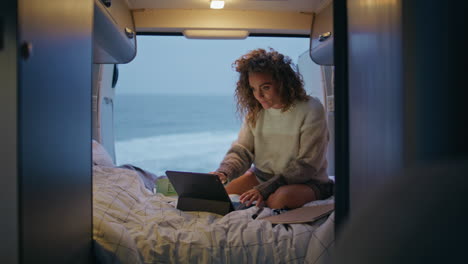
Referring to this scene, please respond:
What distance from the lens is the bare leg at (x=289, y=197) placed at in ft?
7.87

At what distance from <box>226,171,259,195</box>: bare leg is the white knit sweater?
0.30ft

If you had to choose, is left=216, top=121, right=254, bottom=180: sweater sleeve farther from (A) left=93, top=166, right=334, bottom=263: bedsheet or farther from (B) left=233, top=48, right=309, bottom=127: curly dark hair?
(A) left=93, top=166, right=334, bottom=263: bedsheet

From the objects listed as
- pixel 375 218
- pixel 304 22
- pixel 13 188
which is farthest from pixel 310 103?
pixel 375 218

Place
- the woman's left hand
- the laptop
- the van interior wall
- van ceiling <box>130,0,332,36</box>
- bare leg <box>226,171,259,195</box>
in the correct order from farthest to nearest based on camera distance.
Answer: the van interior wall → van ceiling <box>130,0,332,36</box> → bare leg <box>226,171,259,195</box> → the woman's left hand → the laptop

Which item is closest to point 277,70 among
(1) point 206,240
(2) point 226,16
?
(2) point 226,16

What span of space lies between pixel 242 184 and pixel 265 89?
0.71 metres

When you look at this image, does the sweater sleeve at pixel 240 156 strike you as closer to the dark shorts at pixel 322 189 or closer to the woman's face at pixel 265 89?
the woman's face at pixel 265 89

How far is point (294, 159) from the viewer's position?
105 inches

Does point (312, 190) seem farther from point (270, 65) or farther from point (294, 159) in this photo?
point (270, 65)

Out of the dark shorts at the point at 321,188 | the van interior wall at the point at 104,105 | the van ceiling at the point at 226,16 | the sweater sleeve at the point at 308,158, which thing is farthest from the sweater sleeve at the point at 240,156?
the van interior wall at the point at 104,105

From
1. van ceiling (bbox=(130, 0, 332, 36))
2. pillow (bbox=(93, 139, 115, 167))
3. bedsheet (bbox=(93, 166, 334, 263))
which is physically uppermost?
van ceiling (bbox=(130, 0, 332, 36))

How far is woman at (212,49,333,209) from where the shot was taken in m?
2.49

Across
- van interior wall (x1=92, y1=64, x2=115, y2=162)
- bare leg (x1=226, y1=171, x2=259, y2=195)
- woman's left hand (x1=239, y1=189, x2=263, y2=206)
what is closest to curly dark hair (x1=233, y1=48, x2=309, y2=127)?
bare leg (x1=226, y1=171, x2=259, y2=195)

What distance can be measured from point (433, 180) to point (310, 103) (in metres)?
2.37
